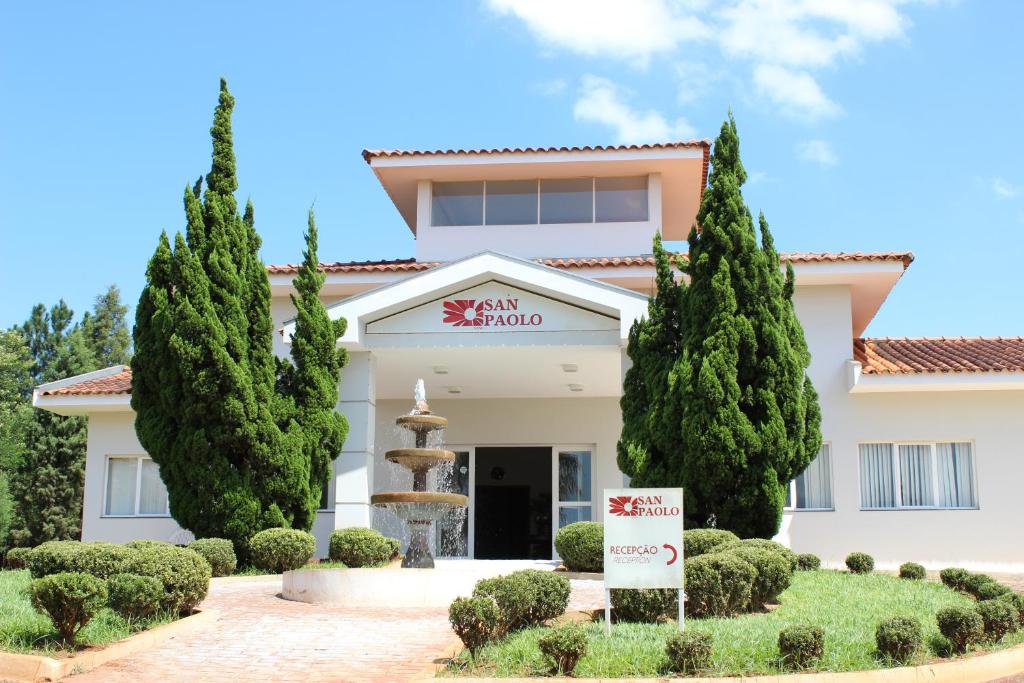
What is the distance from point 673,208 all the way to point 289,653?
1744 centimetres

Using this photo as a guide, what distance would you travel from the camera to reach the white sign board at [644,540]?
36.1 feet

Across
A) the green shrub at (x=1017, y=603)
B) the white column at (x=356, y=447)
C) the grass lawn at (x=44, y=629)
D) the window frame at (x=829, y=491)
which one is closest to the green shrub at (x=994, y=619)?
the green shrub at (x=1017, y=603)

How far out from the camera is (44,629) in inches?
435

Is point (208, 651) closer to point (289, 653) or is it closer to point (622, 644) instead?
point (289, 653)

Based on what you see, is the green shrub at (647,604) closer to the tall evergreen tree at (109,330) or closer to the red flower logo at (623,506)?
the red flower logo at (623,506)

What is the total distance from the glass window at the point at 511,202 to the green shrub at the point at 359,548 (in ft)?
30.3

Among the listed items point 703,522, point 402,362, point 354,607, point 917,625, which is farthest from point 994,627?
point 402,362

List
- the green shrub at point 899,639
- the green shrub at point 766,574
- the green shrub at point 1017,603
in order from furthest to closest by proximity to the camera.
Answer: the green shrub at point 766,574 → the green shrub at point 1017,603 → the green shrub at point 899,639

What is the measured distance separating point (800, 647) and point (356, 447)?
11.3 meters

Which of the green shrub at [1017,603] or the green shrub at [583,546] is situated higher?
the green shrub at [583,546]

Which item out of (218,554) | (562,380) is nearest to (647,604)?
(218,554)

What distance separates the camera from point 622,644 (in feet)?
33.3

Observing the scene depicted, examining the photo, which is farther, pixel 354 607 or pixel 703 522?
pixel 703 522

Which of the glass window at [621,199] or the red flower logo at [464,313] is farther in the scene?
the glass window at [621,199]
